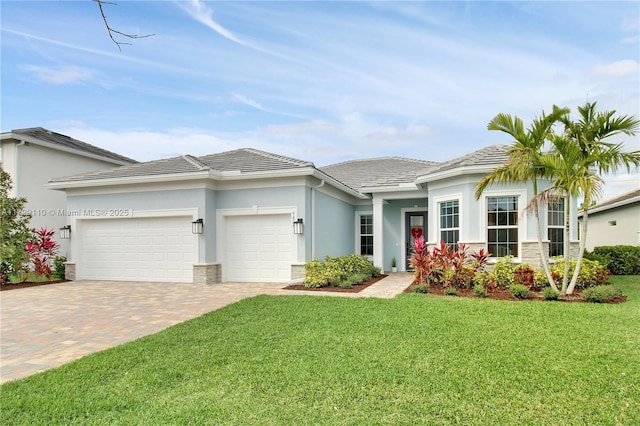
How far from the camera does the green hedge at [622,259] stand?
13.2 m

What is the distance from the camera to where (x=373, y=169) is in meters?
18.3

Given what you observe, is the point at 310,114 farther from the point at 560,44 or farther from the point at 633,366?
the point at 633,366

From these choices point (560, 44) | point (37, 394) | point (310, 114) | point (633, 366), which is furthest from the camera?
point (310, 114)

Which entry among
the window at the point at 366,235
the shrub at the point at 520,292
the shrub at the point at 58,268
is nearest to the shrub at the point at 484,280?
the shrub at the point at 520,292

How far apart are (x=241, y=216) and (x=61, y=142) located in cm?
999

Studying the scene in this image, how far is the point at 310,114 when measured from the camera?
14.1 meters

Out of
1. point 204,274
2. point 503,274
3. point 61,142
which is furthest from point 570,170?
point 61,142

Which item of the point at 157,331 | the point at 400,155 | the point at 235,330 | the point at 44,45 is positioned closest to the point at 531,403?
the point at 235,330

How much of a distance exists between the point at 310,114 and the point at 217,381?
1144 centimetres

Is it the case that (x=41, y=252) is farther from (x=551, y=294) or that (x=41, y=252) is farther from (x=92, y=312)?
(x=551, y=294)

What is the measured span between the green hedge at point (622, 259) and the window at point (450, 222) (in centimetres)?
532

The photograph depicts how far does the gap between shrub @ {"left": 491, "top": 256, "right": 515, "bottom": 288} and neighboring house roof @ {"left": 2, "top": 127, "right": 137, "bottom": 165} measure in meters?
16.3

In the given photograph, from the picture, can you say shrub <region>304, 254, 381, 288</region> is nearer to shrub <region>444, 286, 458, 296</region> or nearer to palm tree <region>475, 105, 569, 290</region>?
shrub <region>444, 286, 458, 296</region>

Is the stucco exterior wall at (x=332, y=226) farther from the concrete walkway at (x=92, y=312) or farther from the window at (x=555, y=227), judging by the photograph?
the window at (x=555, y=227)
